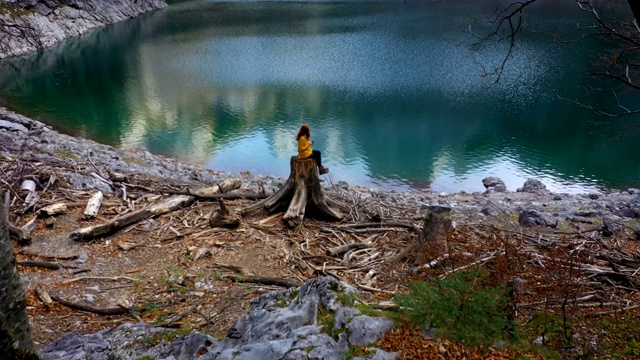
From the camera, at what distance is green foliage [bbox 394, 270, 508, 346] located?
380cm

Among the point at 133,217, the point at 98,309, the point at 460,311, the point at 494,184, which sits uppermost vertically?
the point at 460,311

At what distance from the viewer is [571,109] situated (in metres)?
30.8

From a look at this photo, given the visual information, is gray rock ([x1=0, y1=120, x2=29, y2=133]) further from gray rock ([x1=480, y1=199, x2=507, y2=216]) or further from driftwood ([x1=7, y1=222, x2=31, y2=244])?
gray rock ([x1=480, y1=199, x2=507, y2=216])

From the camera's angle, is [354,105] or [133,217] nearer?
[133,217]

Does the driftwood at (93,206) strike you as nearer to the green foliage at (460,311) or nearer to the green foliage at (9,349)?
the green foliage at (9,349)

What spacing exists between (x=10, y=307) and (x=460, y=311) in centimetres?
359

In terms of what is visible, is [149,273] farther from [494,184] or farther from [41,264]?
[494,184]

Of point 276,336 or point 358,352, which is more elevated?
point 358,352

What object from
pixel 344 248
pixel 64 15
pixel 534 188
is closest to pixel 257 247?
pixel 344 248

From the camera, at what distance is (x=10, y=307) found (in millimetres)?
3697

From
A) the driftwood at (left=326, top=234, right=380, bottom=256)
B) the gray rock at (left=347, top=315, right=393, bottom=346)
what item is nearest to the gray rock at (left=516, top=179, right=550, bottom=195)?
the driftwood at (left=326, top=234, right=380, bottom=256)

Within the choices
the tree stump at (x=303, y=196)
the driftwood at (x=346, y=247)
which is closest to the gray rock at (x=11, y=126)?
the tree stump at (x=303, y=196)

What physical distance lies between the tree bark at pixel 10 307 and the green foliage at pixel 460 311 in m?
3.17

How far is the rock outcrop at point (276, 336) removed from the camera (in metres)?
4.03
